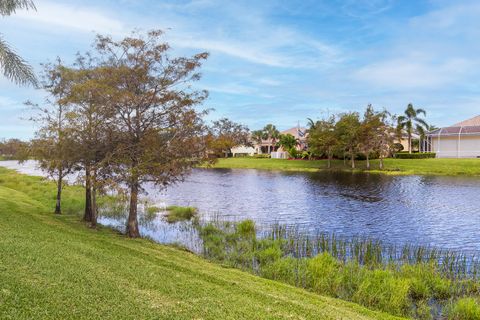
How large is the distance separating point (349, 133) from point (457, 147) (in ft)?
94.3

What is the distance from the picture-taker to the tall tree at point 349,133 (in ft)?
254

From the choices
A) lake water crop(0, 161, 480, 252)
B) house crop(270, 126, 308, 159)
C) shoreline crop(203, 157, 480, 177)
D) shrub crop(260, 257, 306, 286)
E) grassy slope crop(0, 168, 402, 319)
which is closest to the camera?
grassy slope crop(0, 168, 402, 319)

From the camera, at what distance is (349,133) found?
77250 mm

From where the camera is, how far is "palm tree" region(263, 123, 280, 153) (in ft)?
426

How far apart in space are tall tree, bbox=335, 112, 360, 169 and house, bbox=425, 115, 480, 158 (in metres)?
21.8

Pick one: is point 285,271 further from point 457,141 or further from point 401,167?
point 457,141

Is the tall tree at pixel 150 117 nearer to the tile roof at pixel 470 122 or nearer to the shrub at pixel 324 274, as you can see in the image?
the shrub at pixel 324 274

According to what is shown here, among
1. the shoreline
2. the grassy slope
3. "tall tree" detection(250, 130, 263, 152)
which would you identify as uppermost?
"tall tree" detection(250, 130, 263, 152)

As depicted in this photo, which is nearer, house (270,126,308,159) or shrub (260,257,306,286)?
shrub (260,257,306,286)

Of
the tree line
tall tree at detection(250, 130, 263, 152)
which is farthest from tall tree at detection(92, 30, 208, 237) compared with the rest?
tall tree at detection(250, 130, 263, 152)

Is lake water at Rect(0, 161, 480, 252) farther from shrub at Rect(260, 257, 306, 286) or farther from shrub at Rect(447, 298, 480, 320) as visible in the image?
shrub at Rect(447, 298, 480, 320)

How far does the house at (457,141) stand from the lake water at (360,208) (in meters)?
35.4

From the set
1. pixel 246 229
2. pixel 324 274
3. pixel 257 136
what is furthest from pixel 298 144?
pixel 324 274

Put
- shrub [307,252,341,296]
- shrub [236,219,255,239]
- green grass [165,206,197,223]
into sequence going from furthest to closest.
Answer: green grass [165,206,197,223] → shrub [236,219,255,239] → shrub [307,252,341,296]
